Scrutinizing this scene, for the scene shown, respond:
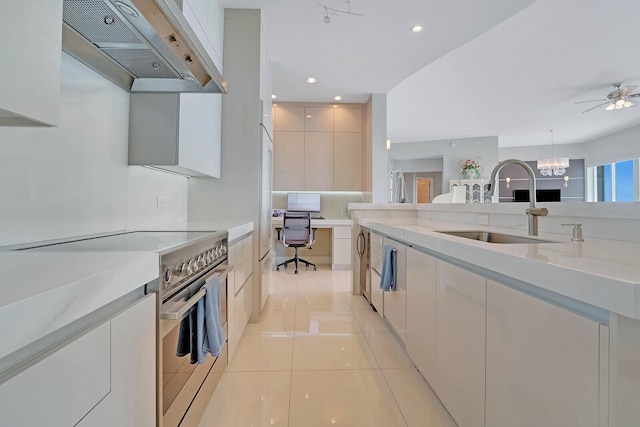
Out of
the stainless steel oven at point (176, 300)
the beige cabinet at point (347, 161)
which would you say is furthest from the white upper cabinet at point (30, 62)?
the beige cabinet at point (347, 161)

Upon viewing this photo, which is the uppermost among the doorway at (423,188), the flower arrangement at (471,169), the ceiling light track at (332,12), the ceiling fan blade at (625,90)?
the ceiling fan blade at (625,90)

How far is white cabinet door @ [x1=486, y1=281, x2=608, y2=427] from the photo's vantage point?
2.28 feet

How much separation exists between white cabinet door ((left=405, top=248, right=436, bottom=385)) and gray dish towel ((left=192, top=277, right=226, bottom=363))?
3.38ft

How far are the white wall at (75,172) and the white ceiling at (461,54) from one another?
1734mm

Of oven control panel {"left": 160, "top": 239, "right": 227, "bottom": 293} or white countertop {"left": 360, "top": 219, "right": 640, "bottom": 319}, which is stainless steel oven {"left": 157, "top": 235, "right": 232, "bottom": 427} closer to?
oven control panel {"left": 160, "top": 239, "right": 227, "bottom": 293}

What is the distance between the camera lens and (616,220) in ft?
4.19

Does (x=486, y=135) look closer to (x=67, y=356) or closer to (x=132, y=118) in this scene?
(x=132, y=118)

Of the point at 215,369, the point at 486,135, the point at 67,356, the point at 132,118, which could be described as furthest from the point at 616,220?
the point at 486,135

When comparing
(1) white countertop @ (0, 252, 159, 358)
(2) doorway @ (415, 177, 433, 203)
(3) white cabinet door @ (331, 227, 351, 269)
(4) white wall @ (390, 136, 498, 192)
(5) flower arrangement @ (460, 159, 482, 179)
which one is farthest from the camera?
(2) doorway @ (415, 177, 433, 203)

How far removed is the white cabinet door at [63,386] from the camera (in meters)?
0.45

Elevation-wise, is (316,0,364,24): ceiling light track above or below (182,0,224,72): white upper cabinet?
above

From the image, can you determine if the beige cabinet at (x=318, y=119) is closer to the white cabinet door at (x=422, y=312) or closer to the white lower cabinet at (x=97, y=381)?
the white cabinet door at (x=422, y=312)

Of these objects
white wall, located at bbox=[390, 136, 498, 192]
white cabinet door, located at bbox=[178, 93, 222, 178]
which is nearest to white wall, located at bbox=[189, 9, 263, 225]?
white cabinet door, located at bbox=[178, 93, 222, 178]

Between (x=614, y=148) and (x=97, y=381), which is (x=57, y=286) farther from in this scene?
(x=614, y=148)
